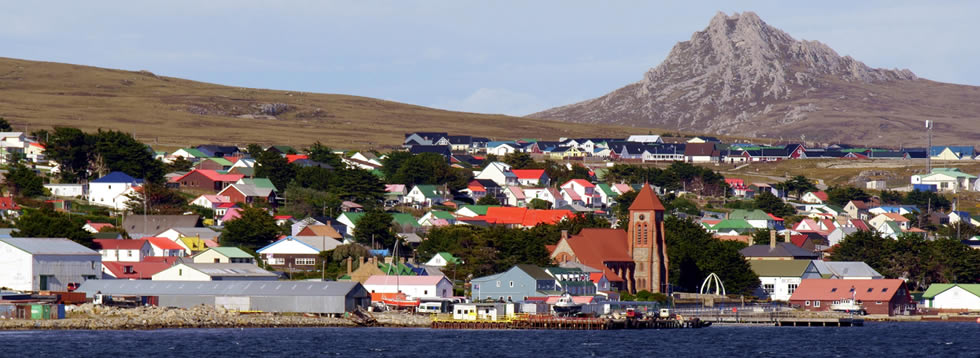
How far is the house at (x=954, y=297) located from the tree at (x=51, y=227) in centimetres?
6639

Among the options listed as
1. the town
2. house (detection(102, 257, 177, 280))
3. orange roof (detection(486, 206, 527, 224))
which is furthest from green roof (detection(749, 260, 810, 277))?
house (detection(102, 257, 177, 280))

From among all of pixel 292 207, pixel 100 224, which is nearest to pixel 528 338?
pixel 100 224

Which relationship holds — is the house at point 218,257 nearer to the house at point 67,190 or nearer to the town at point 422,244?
the town at point 422,244

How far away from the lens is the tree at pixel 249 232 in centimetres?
11156

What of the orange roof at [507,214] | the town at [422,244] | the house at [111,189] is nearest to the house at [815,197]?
the town at [422,244]

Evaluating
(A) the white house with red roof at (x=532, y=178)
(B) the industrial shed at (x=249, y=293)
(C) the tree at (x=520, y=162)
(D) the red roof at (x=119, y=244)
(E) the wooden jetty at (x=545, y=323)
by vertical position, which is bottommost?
(E) the wooden jetty at (x=545, y=323)

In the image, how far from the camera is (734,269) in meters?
112

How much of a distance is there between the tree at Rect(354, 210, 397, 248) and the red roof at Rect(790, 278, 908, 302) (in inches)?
1342

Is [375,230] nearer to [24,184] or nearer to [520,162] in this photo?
[24,184]

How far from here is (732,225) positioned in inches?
5694

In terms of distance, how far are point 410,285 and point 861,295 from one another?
3684 centimetres

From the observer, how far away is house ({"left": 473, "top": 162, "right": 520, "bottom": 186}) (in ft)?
563

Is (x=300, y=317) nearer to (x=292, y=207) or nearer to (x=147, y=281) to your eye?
(x=147, y=281)

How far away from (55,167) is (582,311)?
72.2 m
